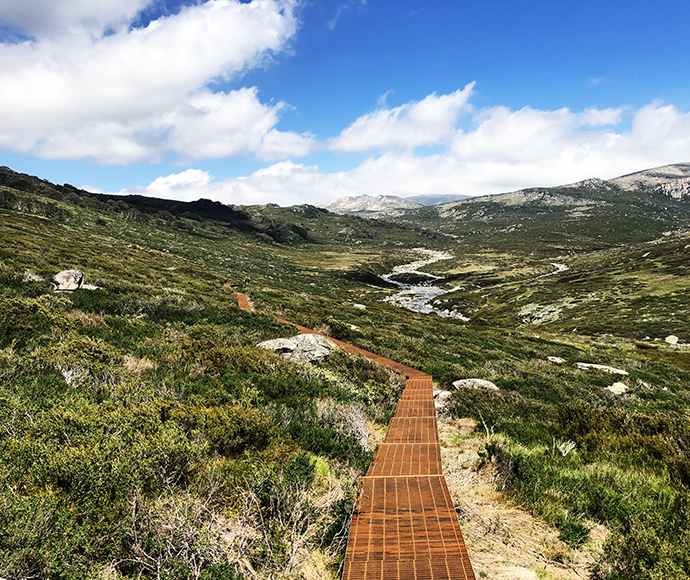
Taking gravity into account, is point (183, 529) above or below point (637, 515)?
above

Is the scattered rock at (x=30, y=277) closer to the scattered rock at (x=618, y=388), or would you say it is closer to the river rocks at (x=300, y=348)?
the river rocks at (x=300, y=348)

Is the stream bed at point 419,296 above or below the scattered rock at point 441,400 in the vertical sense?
below

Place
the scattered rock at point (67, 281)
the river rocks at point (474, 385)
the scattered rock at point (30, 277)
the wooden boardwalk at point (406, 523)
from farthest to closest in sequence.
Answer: the scattered rock at point (67, 281) → the scattered rock at point (30, 277) → the river rocks at point (474, 385) → the wooden boardwalk at point (406, 523)

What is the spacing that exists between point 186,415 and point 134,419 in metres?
0.91

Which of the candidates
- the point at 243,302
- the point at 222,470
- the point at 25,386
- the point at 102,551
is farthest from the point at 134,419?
the point at 243,302

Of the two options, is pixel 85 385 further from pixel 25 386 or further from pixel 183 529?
pixel 183 529

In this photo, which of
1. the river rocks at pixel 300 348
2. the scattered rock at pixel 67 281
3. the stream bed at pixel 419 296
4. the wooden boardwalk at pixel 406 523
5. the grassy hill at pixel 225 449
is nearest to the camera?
the grassy hill at pixel 225 449

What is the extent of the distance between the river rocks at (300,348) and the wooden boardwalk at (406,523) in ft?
20.2

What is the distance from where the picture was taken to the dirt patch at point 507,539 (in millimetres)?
4289

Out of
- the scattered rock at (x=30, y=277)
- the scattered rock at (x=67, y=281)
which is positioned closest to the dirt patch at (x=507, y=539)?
the scattered rock at (x=67, y=281)

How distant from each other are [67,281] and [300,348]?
12.9m

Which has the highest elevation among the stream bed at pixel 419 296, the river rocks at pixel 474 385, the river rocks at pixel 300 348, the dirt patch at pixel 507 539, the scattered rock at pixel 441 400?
the river rocks at pixel 300 348

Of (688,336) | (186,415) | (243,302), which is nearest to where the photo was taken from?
(186,415)

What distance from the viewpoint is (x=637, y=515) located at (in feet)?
15.5
